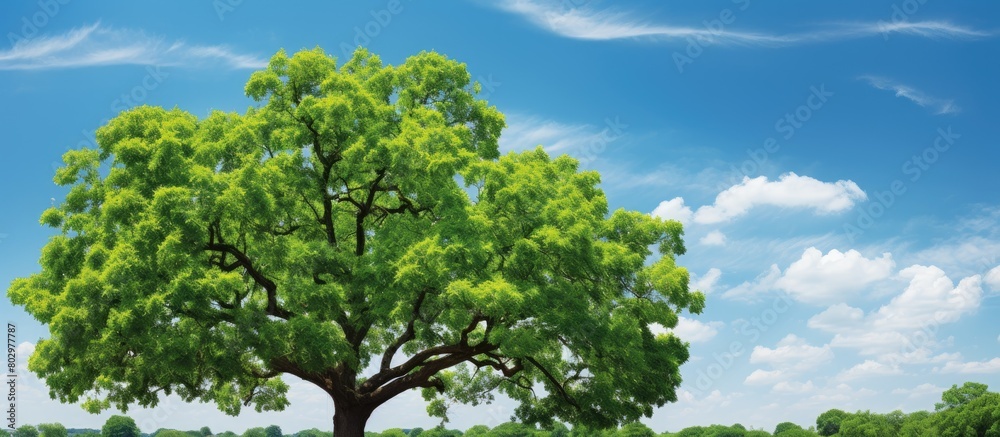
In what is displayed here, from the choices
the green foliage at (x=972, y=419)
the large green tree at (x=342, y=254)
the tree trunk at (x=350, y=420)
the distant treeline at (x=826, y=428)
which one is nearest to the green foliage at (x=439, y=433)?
the distant treeline at (x=826, y=428)

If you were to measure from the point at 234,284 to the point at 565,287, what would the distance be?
8386 millimetres

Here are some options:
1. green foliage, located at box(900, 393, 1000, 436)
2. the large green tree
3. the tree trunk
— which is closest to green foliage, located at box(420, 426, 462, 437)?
green foliage, located at box(900, 393, 1000, 436)

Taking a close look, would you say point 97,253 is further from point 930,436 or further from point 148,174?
point 930,436

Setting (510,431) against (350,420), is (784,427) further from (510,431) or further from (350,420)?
(350,420)

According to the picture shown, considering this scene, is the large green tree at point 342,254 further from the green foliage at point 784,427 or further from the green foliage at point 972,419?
the green foliage at point 784,427

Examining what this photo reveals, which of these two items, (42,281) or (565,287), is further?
(42,281)

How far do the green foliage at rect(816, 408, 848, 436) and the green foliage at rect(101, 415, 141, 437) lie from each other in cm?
10185

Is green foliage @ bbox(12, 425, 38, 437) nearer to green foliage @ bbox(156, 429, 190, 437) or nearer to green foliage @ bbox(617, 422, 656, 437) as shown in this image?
green foliage @ bbox(156, 429, 190, 437)

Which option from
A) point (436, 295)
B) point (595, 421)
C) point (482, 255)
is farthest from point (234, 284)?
point (595, 421)

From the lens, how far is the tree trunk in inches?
949

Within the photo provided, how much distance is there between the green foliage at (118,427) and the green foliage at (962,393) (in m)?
93.3

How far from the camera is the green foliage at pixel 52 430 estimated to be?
334 ft

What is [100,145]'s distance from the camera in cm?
2273

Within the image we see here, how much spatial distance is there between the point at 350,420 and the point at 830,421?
116817 mm
